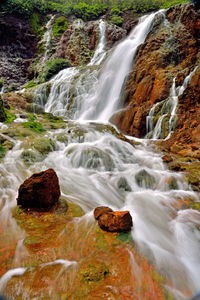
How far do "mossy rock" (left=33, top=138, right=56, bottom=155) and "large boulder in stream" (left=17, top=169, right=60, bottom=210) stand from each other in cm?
294

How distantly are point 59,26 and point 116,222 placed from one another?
35.7m

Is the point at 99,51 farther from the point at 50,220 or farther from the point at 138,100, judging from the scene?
the point at 50,220

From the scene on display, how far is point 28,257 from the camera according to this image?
206 centimetres

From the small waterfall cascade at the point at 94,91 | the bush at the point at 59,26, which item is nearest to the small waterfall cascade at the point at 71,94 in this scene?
the small waterfall cascade at the point at 94,91

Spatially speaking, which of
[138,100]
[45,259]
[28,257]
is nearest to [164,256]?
[45,259]

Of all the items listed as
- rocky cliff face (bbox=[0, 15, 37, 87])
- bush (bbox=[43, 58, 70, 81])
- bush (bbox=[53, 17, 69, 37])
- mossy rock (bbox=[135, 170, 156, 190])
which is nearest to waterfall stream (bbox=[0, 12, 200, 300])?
mossy rock (bbox=[135, 170, 156, 190])

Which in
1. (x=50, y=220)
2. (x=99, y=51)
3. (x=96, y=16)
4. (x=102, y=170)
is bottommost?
(x=102, y=170)

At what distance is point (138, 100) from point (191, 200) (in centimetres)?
810

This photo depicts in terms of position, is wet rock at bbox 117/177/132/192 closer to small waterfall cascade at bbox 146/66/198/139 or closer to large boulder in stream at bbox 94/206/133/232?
large boulder in stream at bbox 94/206/133/232

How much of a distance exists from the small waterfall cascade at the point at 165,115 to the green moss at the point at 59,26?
87.8 ft

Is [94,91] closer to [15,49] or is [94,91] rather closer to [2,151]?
[2,151]

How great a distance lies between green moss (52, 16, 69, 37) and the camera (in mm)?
29237

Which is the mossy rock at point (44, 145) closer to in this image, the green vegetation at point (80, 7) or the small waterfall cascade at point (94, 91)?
the small waterfall cascade at point (94, 91)

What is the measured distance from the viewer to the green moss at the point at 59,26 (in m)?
29.2
